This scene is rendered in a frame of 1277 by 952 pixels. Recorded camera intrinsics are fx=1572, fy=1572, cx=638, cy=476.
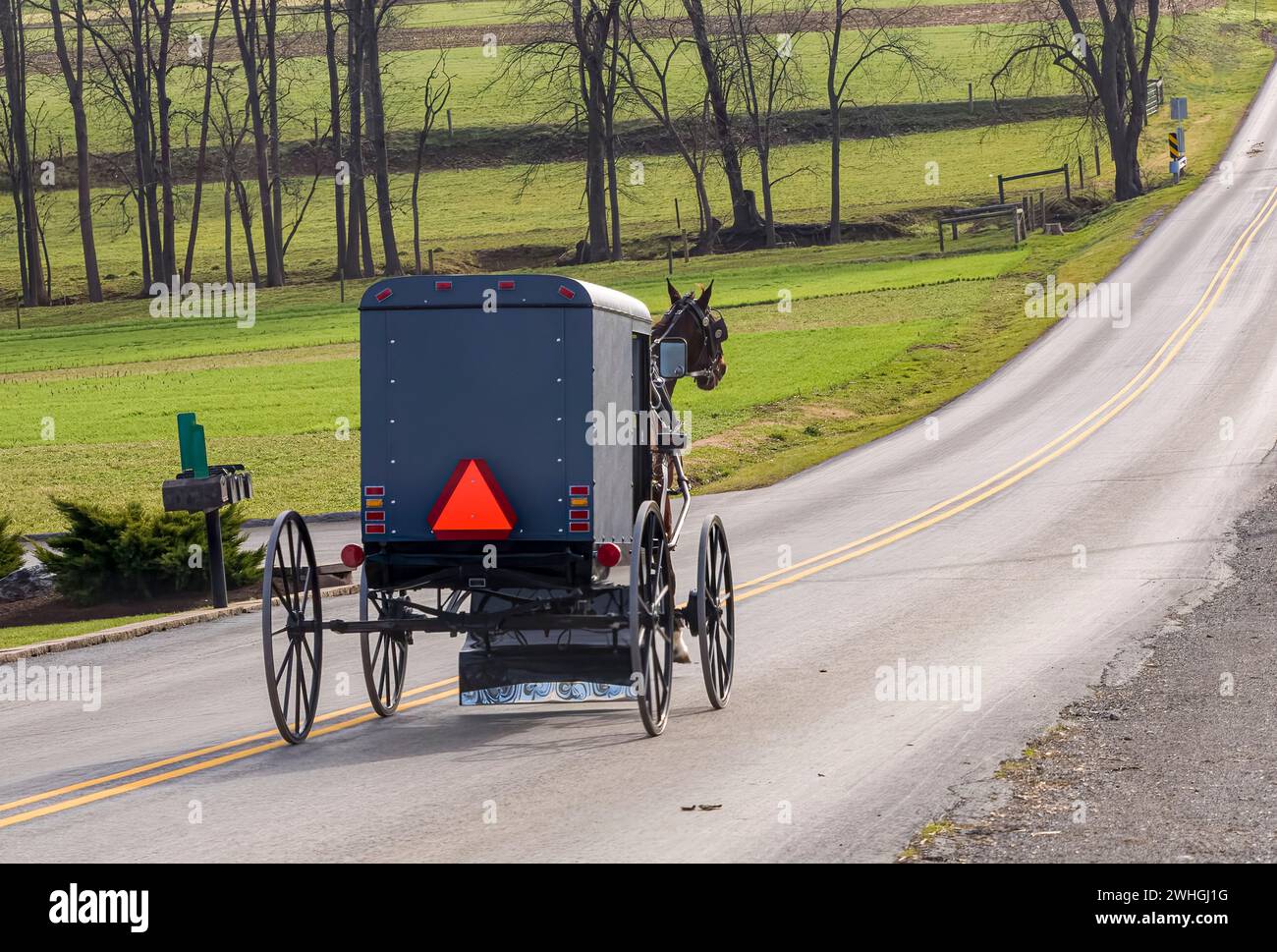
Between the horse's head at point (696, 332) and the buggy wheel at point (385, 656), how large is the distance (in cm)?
385

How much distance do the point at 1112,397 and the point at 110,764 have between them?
2756 centimetres

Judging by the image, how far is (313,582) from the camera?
444 inches

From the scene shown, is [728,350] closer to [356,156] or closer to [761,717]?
[761,717]

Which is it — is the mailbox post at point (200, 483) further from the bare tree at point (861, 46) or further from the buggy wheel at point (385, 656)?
the bare tree at point (861, 46)

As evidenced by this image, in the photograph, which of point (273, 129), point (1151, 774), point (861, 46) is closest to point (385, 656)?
point (1151, 774)

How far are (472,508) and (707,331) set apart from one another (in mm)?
4761

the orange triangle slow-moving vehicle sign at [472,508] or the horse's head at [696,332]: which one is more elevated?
the horse's head at [696,332]

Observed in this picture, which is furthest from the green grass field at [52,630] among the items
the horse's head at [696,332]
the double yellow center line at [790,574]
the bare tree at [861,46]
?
the bare tree at [861,46]

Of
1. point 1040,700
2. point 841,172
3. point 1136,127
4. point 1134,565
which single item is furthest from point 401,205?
point 1040,700

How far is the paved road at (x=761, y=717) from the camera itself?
28.3 feet

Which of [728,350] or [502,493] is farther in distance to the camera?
[728,350]

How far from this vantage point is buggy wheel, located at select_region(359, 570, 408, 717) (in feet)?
36.3

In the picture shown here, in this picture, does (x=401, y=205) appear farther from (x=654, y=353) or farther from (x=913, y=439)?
(x=654, y=353)

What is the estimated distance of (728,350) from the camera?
143 ft
